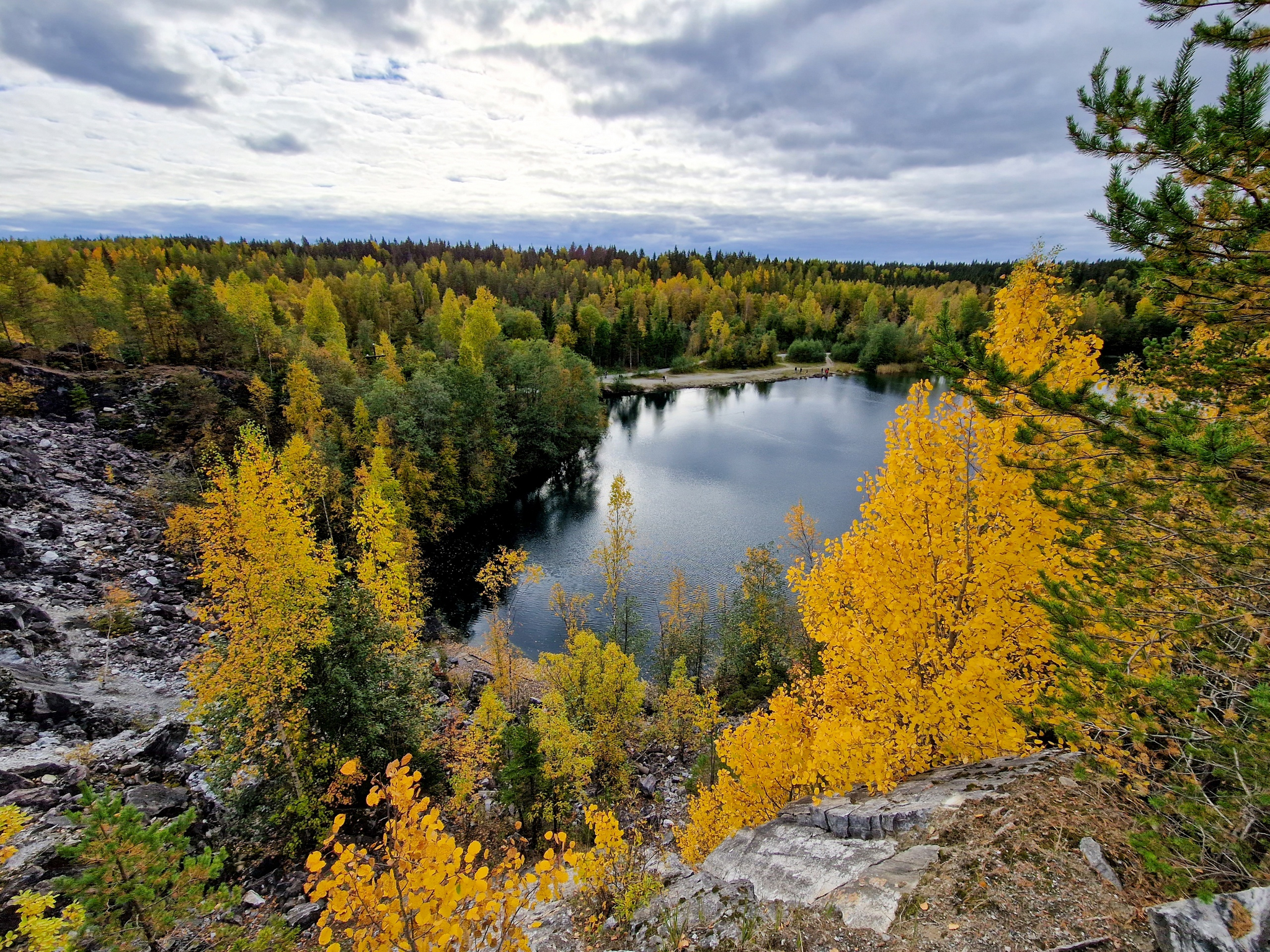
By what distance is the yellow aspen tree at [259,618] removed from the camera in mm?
14297

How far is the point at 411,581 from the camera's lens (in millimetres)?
28656

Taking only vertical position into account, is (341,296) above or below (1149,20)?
below

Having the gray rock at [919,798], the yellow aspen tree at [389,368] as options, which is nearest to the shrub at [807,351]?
the yellow aspen tree at [389,368]

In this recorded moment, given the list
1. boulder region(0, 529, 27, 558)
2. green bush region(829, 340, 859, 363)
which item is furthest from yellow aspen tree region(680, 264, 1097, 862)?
green bush region(829, 340, 859, 363)

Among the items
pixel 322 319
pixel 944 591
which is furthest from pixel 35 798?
pixel 322 319

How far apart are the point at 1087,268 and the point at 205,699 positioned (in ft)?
559

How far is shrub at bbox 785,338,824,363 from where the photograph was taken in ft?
367

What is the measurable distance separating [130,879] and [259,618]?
9178mm

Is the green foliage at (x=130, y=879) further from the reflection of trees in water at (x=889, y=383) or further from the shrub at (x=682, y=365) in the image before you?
the shrub at (x=682, y=365)

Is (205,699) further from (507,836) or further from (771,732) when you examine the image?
(771,732)

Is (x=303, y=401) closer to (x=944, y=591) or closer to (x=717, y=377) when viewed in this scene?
(x=944, y=591)

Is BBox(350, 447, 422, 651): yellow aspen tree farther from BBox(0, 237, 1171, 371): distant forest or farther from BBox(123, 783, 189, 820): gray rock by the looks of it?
BBox(0, 237, 1171, 371): distant forest

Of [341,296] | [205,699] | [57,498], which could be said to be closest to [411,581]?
[205,699]

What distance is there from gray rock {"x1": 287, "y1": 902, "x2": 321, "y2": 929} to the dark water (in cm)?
1638
